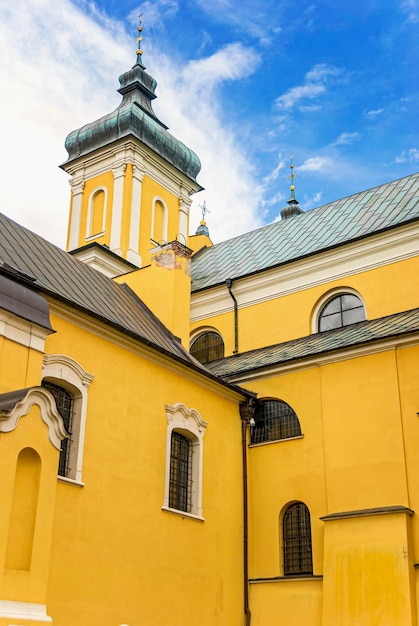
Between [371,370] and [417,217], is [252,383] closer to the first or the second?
[371,370]

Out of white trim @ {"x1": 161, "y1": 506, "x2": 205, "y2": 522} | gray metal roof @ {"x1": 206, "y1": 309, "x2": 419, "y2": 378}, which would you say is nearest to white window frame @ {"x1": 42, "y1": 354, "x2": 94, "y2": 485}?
white trim @ {"x1": 161, "y1": 506, "x2": 205, "y2": 522}

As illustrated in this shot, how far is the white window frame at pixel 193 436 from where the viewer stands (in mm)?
14344

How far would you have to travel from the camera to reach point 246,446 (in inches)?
639

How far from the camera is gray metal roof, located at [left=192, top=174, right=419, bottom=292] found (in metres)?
19.1

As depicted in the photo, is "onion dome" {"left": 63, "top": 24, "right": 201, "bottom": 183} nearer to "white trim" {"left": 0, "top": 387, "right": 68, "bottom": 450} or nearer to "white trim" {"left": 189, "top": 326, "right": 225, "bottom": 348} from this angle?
"white trim" {"left": 189, "top": 326, "right": 225, "bottom": 348}

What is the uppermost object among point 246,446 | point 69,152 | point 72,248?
point 69,152

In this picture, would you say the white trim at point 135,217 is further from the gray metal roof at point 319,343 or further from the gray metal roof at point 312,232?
the gray metal roof at point 319,343

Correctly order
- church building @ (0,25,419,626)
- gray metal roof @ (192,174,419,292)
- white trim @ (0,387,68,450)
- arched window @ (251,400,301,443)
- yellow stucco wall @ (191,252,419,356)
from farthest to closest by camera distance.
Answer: gray metal roof @ (192,174,419,292) < yellow stucco wall @ (191,252,419,356) < arched window @ (251,400,301,443) < church building @ (0,25,419,626) < white trim @ (0,387,68,450)

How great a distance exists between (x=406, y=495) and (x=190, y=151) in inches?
639

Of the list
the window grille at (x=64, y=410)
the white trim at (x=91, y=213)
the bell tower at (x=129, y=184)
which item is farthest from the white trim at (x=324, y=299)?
the white trim at (x=91, y=213)

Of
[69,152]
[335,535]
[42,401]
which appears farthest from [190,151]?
[42,401]

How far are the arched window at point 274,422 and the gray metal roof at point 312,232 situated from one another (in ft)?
14.5

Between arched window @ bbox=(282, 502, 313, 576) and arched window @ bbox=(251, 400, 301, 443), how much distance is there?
1.46m

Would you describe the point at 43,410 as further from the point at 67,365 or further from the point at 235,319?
the point at 235,319
